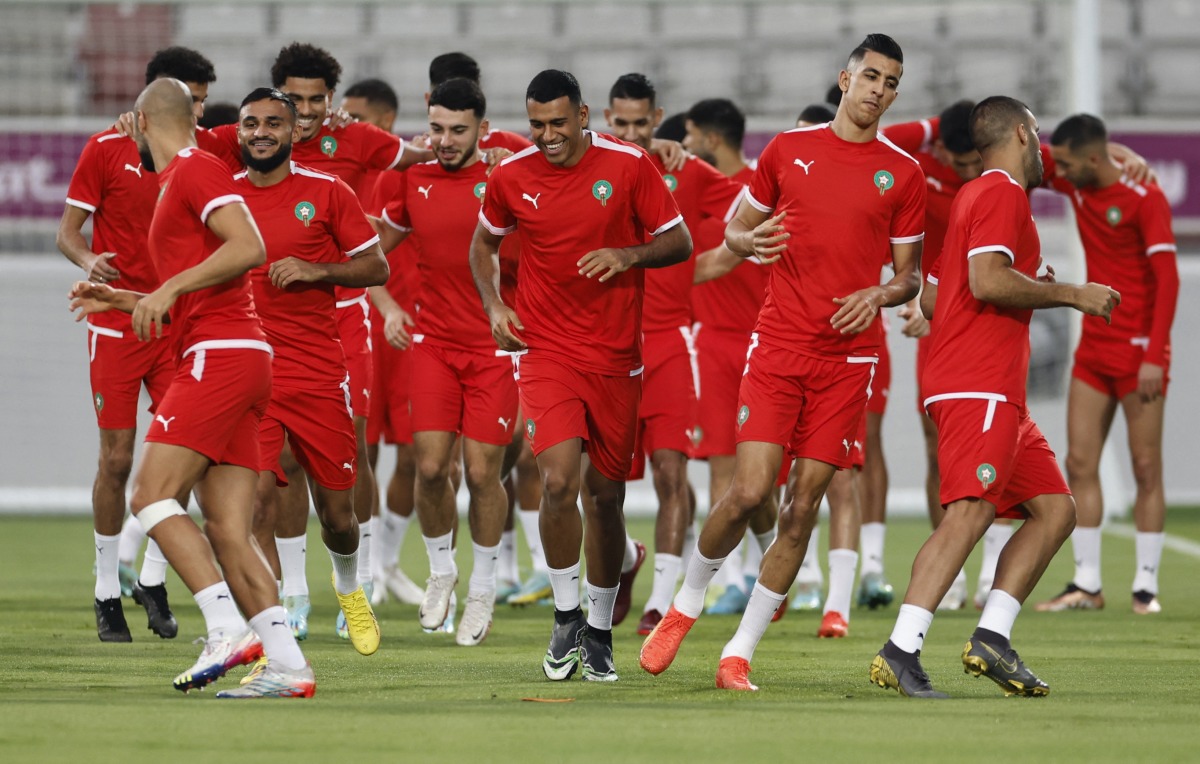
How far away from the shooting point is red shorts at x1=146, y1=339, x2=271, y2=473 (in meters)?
6.27

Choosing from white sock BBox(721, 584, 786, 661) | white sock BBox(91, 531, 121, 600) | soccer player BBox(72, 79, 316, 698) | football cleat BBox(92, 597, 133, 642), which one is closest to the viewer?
soccer player BBox(72, 79, 316, 698)

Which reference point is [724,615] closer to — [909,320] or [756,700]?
[909,320]

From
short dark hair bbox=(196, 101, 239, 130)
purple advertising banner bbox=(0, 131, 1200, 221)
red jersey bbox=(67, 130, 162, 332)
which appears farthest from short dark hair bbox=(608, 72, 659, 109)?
purple advertising banner bbox=(0, 131, 1200, 221)

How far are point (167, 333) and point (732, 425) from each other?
325 cm

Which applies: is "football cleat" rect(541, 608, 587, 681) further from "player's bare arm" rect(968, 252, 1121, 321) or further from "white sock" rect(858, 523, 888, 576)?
"white sock" rect(858, 523, 888, 576)

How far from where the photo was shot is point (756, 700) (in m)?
6.47

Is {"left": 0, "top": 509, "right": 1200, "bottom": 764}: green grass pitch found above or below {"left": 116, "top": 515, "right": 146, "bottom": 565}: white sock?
above

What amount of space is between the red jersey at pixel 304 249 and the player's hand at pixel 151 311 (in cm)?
198

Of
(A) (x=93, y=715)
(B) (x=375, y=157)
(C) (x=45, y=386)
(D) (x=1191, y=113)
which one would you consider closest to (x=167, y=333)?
(B) (x=375, y=157)

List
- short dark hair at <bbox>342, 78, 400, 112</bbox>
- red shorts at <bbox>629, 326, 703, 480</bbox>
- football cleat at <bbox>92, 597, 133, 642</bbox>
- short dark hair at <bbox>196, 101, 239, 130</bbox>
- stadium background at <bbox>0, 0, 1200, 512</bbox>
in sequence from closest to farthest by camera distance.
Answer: football cleat at <bbox>92, 597, 133, 642</bbox> → red shorts at <bbox>629, 326, 703, 480</bbox> → short dark hair at <bbox>196, 101, 239, 130</bbox> → short dark hair at <bbox>342, 78, 400, 112</bbox> → stadium background at <bbox>0, 0, 1200, 512</bbox>

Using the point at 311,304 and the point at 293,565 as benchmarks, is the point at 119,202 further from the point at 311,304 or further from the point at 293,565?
the point at 293,565

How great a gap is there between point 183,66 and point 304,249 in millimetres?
1668

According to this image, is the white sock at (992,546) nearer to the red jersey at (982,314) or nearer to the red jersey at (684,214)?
the red jersey at (684,214)

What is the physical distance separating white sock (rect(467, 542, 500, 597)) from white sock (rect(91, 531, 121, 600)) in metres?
1.75
